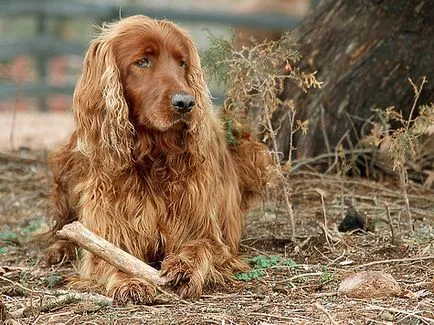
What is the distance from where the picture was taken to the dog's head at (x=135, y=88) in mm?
5789

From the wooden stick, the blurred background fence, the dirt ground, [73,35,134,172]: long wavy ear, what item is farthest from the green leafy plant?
the blurred background fence

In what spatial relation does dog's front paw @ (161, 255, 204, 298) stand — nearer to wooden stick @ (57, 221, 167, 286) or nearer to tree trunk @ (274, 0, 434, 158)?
wooden stick @ (57, 221, 167, 286)

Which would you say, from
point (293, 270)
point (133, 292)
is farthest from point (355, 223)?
point (133, 292)

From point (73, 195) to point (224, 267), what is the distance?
48.0 inches

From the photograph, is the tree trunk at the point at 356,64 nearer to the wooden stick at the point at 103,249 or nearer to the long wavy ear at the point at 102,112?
the long wavy ear at the point at 102,112

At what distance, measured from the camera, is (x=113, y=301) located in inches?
220

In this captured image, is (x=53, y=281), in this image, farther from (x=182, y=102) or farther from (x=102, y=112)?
(x=182, y=102)

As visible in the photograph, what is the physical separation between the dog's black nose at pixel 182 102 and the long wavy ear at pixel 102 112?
0.36 meters

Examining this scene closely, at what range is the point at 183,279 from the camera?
575 cm

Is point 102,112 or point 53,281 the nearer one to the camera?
point 102,112

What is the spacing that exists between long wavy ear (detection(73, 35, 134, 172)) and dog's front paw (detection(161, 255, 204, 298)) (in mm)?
650

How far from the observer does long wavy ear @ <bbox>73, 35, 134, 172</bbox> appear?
5930mm

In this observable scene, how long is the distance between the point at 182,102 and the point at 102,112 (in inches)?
23.8

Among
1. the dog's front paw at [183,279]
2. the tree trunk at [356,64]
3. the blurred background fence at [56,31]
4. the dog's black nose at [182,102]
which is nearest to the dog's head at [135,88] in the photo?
the dog's black nose at [182,102]
